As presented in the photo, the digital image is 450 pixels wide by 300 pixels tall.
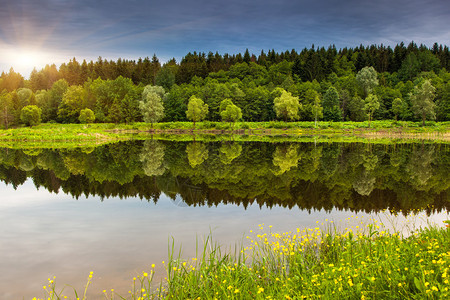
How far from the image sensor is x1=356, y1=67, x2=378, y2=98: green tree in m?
116

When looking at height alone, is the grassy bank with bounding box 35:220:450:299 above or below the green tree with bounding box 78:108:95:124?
below

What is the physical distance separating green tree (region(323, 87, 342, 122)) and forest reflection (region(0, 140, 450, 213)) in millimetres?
63967

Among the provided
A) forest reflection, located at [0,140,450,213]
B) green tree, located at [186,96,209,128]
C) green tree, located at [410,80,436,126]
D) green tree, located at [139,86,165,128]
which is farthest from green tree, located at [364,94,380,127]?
forest reflection, located at [0,140,450,213]

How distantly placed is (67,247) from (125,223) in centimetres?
253

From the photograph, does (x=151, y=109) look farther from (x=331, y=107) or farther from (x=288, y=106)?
(x=331, y=107)

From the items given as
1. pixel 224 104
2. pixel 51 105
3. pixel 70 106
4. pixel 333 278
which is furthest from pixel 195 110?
pixel 333 278

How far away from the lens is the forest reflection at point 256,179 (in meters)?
16.1

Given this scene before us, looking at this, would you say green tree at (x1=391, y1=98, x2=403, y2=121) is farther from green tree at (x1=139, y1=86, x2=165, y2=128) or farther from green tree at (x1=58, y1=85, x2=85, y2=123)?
green tree at (x1=58, y1=85, x2=85, y2=123)

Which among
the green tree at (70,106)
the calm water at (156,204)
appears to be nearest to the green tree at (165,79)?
the green tree at (70,106)

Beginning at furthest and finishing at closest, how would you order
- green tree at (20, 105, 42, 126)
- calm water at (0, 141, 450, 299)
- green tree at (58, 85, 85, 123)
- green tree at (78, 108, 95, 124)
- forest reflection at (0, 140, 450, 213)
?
green tree at (58, 85, 85, 123) < green tree at (78, 108, 95, 124) < green tree at (20, 105, 42, 126) < forest reflection at (0, 140, 450, 213) < calm water at (0, 141, 450, 299)

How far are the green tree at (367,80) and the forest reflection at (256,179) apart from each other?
92198mm

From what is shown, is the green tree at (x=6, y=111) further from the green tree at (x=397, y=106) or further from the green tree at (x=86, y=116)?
the green tree at (x=397, y=106)

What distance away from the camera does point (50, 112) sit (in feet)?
366

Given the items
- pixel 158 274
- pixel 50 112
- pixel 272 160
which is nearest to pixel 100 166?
pixel 272 160
